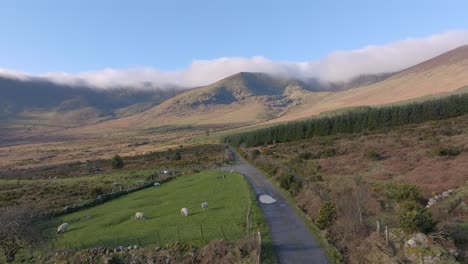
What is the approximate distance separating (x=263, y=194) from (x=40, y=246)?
21714 mm

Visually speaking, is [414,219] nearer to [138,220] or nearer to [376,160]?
[138,220]

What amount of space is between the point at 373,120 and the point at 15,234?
110844mm

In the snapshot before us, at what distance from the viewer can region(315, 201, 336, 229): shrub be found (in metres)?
24.0

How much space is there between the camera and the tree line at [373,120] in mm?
110188

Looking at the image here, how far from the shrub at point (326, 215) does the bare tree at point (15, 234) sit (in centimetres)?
2198

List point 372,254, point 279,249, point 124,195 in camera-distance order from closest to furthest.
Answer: point 372,254
point 279,249
point 124,195

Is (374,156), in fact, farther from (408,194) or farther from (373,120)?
(373,120)

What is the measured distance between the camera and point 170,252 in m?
21.8

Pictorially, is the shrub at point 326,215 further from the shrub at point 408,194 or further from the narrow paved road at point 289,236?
the shrub at point 408,194

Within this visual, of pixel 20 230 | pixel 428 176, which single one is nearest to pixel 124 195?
pixel 20 230

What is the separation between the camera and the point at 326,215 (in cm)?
2405

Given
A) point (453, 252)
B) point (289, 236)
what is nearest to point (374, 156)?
point (289, 236)

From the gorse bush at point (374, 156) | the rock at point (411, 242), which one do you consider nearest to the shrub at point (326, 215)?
the rock at point (411, 242)

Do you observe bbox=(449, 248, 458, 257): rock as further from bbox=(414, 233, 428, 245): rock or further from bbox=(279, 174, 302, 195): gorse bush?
bbox=(279, 174, 302, 195): gorse bush
